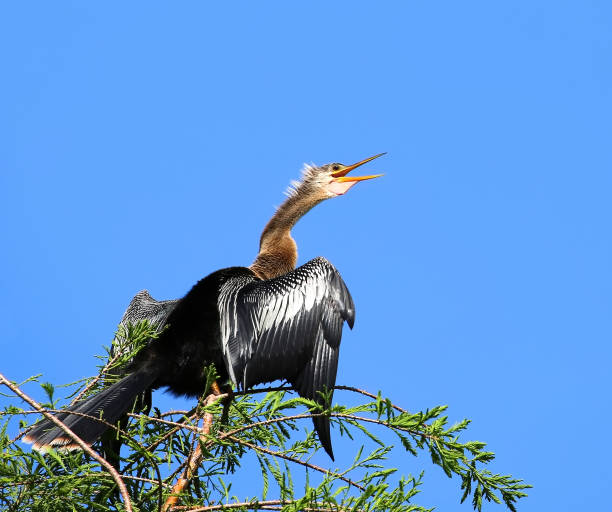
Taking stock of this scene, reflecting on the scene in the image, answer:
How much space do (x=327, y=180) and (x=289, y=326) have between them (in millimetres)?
2757

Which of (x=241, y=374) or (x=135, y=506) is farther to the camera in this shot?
(x=241, y=374)

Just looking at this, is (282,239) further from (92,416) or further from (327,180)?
(92,416)

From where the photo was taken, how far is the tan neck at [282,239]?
588 centimetres

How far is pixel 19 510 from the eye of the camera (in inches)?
124

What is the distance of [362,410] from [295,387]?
1.06m

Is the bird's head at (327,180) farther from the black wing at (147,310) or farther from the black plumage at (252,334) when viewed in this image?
the black plumage at (252,334)

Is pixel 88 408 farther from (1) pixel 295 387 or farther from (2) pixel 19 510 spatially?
(1) pixel 295 387

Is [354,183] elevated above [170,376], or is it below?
above

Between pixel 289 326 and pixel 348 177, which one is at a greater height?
pixel 348 177

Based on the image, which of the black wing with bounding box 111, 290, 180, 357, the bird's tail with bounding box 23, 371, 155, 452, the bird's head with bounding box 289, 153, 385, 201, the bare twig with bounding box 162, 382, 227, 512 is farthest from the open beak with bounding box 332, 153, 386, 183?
the bare twig with bounding box 162, 382, 227, 512

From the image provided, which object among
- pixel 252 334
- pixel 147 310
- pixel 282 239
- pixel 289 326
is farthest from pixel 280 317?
pixel 282 239

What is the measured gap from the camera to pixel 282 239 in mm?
6277

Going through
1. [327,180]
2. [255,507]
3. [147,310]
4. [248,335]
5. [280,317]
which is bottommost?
[255,507]

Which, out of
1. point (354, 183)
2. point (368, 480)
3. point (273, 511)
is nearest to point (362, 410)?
point (368, 480)
